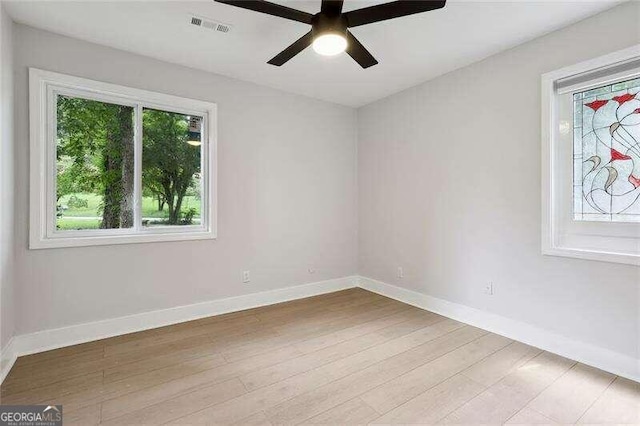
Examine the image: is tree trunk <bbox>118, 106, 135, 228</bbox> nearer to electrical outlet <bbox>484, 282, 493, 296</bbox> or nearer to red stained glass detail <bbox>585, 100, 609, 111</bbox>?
electrical outlet <bbox>484, 282, 493, 296</bbox>

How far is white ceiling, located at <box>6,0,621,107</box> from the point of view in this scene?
7.06ft

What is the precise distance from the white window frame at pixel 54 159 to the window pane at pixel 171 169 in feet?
0.20

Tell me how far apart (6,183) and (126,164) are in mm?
868

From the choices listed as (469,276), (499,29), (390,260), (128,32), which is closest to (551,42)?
(499,29)

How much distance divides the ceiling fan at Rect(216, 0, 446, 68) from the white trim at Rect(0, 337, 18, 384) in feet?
8.97

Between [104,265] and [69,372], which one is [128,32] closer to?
[104,265]

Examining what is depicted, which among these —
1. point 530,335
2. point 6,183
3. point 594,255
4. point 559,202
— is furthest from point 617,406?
point 6,183

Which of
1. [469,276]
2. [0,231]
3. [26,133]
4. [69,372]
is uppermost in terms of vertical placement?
[26,133]

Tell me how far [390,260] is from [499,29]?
2602 millimetres

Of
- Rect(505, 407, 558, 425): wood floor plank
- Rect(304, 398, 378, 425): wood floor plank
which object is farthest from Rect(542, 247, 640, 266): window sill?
Rect(304, 398, 378, 425): wood floor plank

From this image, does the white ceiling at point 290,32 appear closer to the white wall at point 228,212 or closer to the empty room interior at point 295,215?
the empty room interior at point 295,215

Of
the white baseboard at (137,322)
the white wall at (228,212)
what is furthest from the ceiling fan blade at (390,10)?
the white baseboard at (137,322)

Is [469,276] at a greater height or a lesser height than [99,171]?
lesser

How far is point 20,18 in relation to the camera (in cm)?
228
